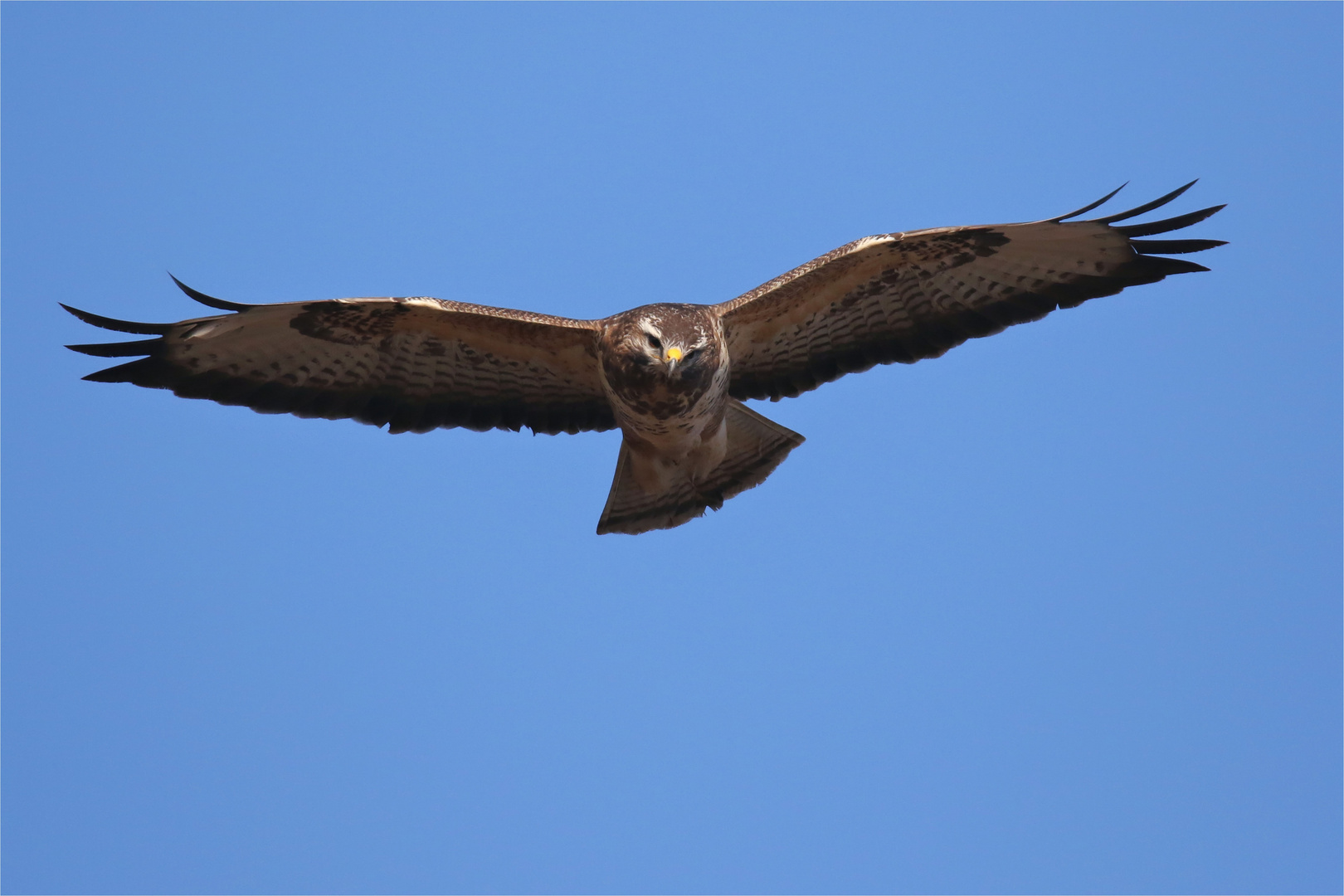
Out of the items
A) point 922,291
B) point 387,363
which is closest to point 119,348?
point 387,363

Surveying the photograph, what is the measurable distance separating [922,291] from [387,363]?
347 cm

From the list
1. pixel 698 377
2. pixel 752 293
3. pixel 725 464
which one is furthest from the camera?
pixel 725 464

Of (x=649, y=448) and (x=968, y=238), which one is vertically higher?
(x=968, y=238)

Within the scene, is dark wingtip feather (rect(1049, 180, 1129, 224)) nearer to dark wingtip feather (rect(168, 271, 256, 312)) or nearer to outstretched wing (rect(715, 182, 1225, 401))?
outstretched wing (rect(715, 182, 1225, 401))

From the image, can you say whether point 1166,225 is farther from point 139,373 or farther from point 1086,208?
point 139,373

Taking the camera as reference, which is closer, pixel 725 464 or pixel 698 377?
pixel 698 377

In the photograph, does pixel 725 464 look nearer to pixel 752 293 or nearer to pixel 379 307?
pixel 752 293

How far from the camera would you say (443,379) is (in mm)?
8594

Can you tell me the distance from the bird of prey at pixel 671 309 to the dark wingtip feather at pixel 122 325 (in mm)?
16

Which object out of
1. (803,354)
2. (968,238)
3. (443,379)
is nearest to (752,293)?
(803,354)

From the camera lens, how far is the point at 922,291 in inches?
330

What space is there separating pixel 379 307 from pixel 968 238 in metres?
3.63

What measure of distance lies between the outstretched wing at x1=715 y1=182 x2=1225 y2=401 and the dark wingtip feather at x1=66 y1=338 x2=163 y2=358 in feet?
11.5

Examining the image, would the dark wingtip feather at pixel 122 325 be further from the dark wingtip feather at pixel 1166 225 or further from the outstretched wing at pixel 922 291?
the dark wingtip feather at pixel 1166 225
